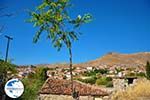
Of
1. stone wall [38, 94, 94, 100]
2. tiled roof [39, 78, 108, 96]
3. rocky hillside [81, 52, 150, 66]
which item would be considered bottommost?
stone wall [38, 94, 94, 100]

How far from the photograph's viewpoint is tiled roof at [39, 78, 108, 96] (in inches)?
1569

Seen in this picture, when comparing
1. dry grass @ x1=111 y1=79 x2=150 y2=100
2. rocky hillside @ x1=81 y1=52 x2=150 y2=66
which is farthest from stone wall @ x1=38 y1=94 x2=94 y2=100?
rocky hillside @ x1=81 y1=52 x2=150 y2=66

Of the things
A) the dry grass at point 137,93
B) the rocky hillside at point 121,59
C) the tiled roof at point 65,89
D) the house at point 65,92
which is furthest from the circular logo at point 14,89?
the rocky hillside at point 121,59

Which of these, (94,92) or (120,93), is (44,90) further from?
(120,93)

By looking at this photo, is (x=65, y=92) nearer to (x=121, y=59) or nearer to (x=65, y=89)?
(x=65, y=89)

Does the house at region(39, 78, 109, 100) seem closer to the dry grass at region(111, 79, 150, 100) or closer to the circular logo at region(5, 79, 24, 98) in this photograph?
the dry grass at region(111, 79, 150, 100)

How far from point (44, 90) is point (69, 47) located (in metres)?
18.6

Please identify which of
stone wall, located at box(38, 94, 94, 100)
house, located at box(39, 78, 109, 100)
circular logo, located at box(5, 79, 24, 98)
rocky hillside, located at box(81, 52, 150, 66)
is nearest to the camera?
circular logo, located at box(5, 79, 24, 98)

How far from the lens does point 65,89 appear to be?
40500mm

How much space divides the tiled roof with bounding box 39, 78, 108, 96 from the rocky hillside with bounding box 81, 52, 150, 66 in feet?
386

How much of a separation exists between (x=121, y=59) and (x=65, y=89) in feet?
422

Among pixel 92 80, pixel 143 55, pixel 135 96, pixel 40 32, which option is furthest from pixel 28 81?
pixel 143 55

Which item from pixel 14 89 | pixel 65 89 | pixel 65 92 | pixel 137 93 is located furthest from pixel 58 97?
pixel 14 89

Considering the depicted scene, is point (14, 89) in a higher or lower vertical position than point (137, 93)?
Result: lower
